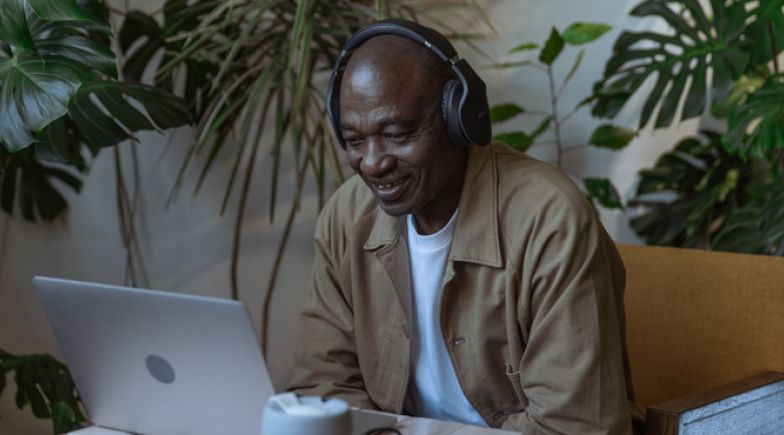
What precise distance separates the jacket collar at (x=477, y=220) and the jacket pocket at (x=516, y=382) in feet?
0.57

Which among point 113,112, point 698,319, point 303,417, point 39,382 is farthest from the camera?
point 39,382

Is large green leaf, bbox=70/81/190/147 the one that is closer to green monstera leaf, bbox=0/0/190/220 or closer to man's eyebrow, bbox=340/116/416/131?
green monstera leaf, bbox=0/0/190/220

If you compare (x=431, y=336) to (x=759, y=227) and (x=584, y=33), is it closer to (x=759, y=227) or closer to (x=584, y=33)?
(x=759, y=227)

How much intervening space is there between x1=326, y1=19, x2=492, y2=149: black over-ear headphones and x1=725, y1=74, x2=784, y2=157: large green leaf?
1045 millimetres

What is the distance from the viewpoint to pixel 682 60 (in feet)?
9.53

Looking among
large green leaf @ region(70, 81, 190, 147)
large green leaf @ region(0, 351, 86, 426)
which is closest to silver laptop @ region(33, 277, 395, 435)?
large green leaf @ region(70, 81, 190, 147)

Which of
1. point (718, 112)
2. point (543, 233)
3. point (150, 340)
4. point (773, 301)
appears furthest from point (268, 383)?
point (718, 112)

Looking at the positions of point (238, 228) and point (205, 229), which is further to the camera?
point (205, 229)

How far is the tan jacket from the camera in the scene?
166cm

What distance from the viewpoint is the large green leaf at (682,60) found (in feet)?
9.29

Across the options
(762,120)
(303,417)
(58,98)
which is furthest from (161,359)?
(762,120)

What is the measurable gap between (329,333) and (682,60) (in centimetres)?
143

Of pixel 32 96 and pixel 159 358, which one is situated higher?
pixel 32 96

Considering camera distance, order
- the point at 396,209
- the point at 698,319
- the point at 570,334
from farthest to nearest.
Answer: the point at 698,319 < the point at 396,209 < the point at 570,334
